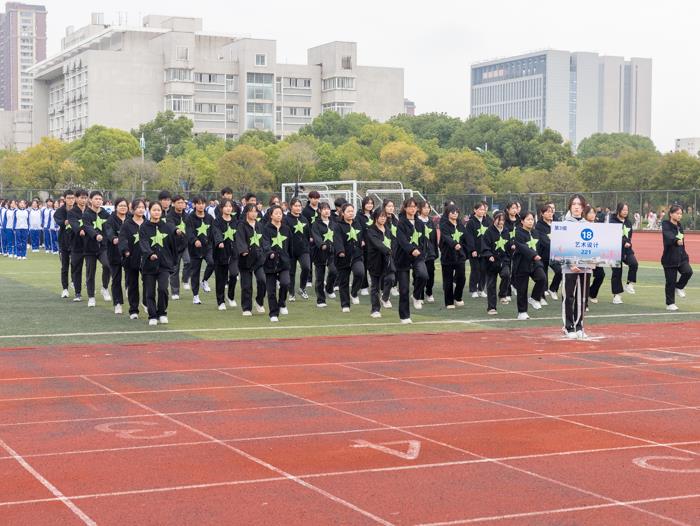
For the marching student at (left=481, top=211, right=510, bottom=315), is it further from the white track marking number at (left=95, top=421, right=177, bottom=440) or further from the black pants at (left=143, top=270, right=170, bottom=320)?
the white track marking number at (left=95, top=421, right=177, bottom=440)

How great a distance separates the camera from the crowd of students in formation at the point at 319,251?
55.7 ft

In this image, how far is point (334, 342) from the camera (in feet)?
47.1

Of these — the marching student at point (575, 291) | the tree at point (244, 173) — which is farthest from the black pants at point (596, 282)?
the tree at point (244, 173)

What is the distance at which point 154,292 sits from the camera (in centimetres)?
1634

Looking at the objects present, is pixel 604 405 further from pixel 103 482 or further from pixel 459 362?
pixel 103 482

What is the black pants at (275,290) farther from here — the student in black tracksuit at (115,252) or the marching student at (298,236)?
the student in black tracksuit at (115,252)

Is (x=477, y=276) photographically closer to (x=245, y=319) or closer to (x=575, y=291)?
(x=245, y=319)

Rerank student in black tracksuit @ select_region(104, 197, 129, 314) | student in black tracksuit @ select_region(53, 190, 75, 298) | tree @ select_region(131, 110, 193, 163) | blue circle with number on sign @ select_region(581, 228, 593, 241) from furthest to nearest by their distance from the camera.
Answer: tree @ select_region(131, 110, 193, 163), student in black tracksuit @ select_region(53, 190, 75, 298), student in black tracksuit @ select_region(104, 197, 129, 314), blue circle with number on sign @ select_region(581, 228, 593, 241)

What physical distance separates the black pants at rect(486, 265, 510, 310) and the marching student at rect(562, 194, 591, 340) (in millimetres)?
3615

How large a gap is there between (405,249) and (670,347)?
4542 mm

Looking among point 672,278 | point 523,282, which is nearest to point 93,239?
point 523,282

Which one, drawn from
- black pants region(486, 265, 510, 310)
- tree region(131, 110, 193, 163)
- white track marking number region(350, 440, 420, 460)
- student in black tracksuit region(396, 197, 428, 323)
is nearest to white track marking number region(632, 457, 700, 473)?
white track marking number region(350, 440, 420, 460)

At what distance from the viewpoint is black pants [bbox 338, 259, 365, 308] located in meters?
18.8

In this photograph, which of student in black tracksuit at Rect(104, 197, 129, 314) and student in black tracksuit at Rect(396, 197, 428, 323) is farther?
student in black tracksuit at Rect(104, 197, 129, 314)
